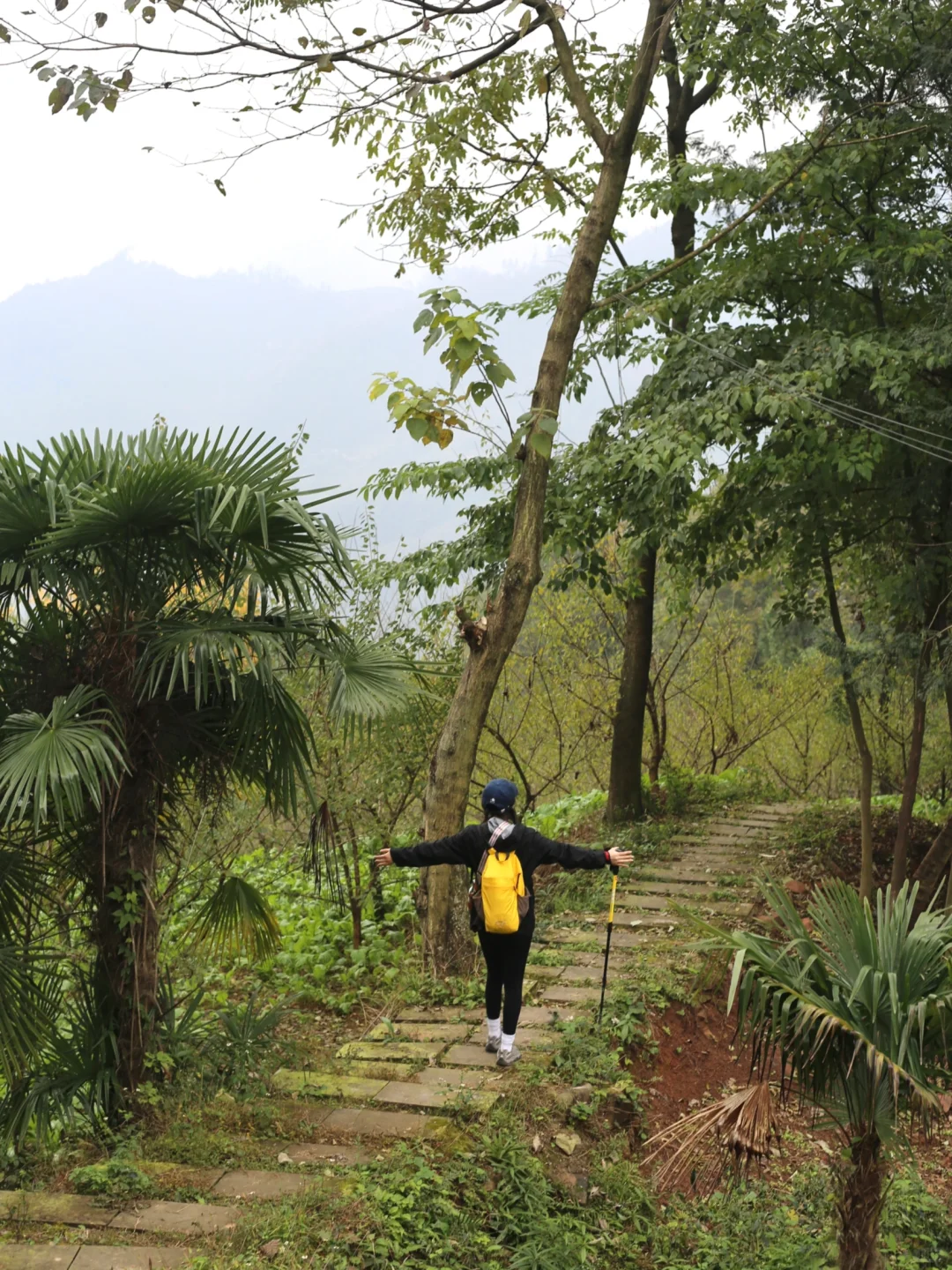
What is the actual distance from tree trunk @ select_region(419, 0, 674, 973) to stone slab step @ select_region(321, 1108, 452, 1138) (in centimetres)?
222

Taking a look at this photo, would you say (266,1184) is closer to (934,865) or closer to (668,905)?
(668,905)

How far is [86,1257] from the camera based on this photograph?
384 centimetres

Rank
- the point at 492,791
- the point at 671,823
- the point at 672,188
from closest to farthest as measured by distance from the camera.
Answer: the point at 492,791, the point at 672,188, the point at 671,823

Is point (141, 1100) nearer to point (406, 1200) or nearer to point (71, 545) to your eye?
point (406, 1200)

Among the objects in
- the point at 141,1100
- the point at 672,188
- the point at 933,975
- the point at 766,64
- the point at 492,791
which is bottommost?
the point at 141,1100

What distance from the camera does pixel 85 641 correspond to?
5.37m

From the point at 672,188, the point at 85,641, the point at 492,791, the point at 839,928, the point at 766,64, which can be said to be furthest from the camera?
the point at 672,188

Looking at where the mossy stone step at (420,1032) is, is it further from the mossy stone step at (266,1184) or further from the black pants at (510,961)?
the mossy stone step at (266,1184)

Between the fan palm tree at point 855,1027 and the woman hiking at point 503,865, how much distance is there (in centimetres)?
163

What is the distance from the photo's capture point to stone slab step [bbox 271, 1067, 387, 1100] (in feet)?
18.1

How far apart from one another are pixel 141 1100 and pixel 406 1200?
1.75m

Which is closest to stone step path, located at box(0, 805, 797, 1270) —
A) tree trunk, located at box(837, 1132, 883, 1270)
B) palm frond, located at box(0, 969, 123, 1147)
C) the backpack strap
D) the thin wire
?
palm frond, located at box(0, 969, 123, 1147)

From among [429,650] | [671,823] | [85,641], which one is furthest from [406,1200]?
[671,823]

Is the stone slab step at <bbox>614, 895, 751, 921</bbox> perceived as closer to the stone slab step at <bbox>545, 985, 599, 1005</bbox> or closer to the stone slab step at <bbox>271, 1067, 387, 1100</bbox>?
the stone slab step at <bbox>545, 985, 599, 1005</bbox>
